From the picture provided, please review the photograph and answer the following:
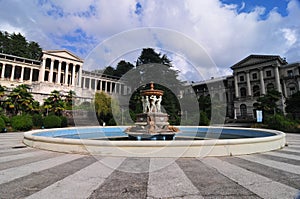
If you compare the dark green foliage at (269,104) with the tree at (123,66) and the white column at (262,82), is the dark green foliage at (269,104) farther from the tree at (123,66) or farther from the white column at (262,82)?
the tree at (123,66)

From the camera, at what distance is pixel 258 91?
2112 inches

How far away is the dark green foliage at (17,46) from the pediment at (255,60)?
248 ft

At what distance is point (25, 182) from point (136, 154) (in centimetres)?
373

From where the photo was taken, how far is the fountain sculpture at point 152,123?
47.5 feet

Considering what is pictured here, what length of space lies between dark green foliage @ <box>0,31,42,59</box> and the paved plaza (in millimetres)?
72832

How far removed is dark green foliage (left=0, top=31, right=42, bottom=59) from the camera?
197 ft

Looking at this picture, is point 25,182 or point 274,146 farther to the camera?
point 274,146

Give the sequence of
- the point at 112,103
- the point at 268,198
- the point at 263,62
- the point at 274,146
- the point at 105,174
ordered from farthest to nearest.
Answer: the point at 263,62
the point at 112,103
the point at 274,146
the point at 105,174
the point at 268,198

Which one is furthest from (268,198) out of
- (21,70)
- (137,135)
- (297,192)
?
(21,70)

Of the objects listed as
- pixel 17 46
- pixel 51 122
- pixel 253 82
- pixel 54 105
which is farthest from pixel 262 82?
pixel 17 46

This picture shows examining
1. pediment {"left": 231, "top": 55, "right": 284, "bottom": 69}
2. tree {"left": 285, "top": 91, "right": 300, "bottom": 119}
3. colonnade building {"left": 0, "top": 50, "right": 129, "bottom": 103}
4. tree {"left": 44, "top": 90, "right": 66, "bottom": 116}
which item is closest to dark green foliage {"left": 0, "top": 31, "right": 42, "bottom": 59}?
colonnade building {"left": 0, "top": 50, "right": 129, "bottom": 103}

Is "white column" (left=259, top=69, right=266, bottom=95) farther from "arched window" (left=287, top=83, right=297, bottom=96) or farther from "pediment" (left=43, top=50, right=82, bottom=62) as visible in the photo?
"pediment" (left=43, top=50, right=82, bottom=62)

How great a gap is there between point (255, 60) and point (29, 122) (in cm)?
5991

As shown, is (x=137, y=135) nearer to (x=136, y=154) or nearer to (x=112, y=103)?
(x=136, y=154)
